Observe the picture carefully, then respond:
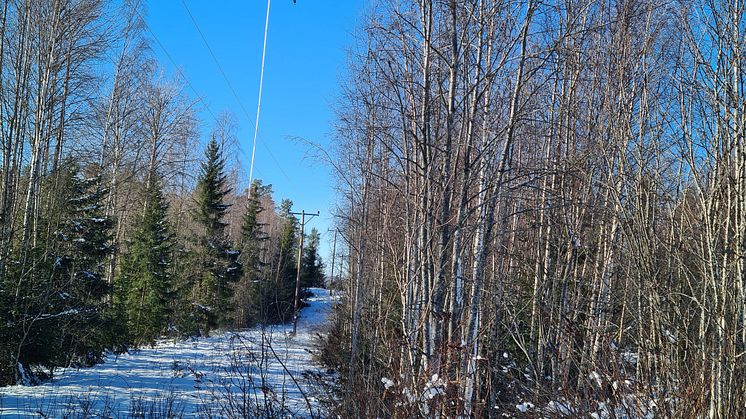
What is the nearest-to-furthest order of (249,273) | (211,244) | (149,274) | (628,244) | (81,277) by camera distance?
(628,244), (81,277), (149,274), (211,244), (249,273)

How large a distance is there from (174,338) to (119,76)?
8.60 meters

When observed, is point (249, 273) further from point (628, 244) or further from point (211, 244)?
point (628, 244)

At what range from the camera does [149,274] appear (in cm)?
1638

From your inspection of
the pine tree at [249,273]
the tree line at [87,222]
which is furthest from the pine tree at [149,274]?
the pine tree at [249,273]

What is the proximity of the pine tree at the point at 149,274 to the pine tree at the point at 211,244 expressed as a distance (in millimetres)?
3091

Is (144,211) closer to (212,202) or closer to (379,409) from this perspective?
(212,202)

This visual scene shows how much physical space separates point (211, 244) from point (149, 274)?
4346 millimetres

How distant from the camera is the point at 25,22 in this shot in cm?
978

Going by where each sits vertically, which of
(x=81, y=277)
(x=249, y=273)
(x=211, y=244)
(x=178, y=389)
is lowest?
(x=178, y=389)

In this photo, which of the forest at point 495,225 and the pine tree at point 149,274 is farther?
the pine tree at point 149,274

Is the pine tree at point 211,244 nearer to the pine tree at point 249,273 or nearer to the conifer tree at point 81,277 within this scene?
the pine tree at point 249,273

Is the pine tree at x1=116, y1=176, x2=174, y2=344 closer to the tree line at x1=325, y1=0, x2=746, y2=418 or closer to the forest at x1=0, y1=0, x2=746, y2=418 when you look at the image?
the forest at x1=0, y1=0, x2=746, y2=418

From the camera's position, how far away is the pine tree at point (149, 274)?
15906 mm

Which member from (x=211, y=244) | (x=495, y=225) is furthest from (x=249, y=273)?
(x=495, y=225)
